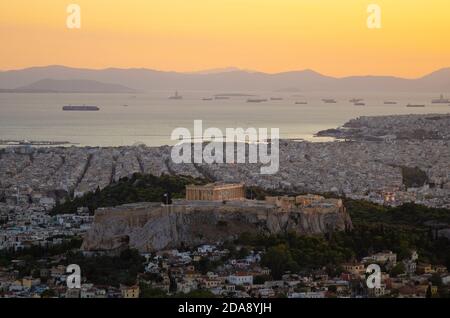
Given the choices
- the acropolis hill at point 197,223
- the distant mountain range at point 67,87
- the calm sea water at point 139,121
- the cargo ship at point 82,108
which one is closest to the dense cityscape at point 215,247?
the acropolis hill at point 197,223

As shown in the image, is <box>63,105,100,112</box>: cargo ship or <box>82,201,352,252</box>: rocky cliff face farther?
<box>63,105,100,112</box>: cargo ship

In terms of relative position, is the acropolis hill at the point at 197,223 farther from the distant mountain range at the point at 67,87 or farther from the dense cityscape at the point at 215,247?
the distant mountain range at the point at 67,87

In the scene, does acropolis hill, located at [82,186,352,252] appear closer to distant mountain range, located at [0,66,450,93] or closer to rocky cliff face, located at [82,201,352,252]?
rocky cliff face, located at [82,201,352,252]

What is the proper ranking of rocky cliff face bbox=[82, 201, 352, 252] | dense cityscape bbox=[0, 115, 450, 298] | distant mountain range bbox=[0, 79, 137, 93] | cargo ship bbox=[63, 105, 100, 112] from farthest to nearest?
distant mountain range bbox=[0, 79, 137, 93] → cargo ship bbox=[63, 105, 100, 112] → rocky cliff face bbox=[82, 201, 352, 252] → dense cityscape bbox=[0, 115, 450, 298]

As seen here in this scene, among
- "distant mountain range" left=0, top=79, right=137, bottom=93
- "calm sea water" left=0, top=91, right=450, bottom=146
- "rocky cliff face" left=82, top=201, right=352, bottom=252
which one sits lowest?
"calm sea water" left=0, top=91, right=450, bottom=146

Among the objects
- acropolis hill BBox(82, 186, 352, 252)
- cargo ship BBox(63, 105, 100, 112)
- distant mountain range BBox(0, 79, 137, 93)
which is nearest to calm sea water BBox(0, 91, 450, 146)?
cargo ship BBox(63, 105, 100, 112)
